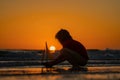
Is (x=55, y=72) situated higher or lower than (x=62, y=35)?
lower

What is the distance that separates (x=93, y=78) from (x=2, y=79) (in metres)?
1.93

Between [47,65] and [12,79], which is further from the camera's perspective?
[47,65]

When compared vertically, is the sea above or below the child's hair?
below

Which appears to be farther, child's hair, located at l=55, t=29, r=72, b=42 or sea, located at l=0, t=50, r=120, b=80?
child's hair, located at l=55, t=29, r=72, b=42

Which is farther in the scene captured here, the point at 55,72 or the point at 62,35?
the point at 62,35

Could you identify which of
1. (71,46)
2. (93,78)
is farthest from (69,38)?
(93,78)

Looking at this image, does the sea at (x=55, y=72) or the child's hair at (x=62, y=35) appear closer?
the sea at (x=55, y=72)

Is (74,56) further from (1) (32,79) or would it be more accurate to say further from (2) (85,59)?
(1) (32,79)

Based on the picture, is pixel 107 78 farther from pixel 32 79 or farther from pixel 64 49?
pixel 64 49

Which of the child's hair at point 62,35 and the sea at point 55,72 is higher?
the child's hair at point 62,35

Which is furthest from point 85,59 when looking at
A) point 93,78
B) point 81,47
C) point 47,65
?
point 93,78

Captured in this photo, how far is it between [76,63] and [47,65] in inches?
34.7

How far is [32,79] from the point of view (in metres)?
9.29

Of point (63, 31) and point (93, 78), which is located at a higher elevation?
point (63, 31)
